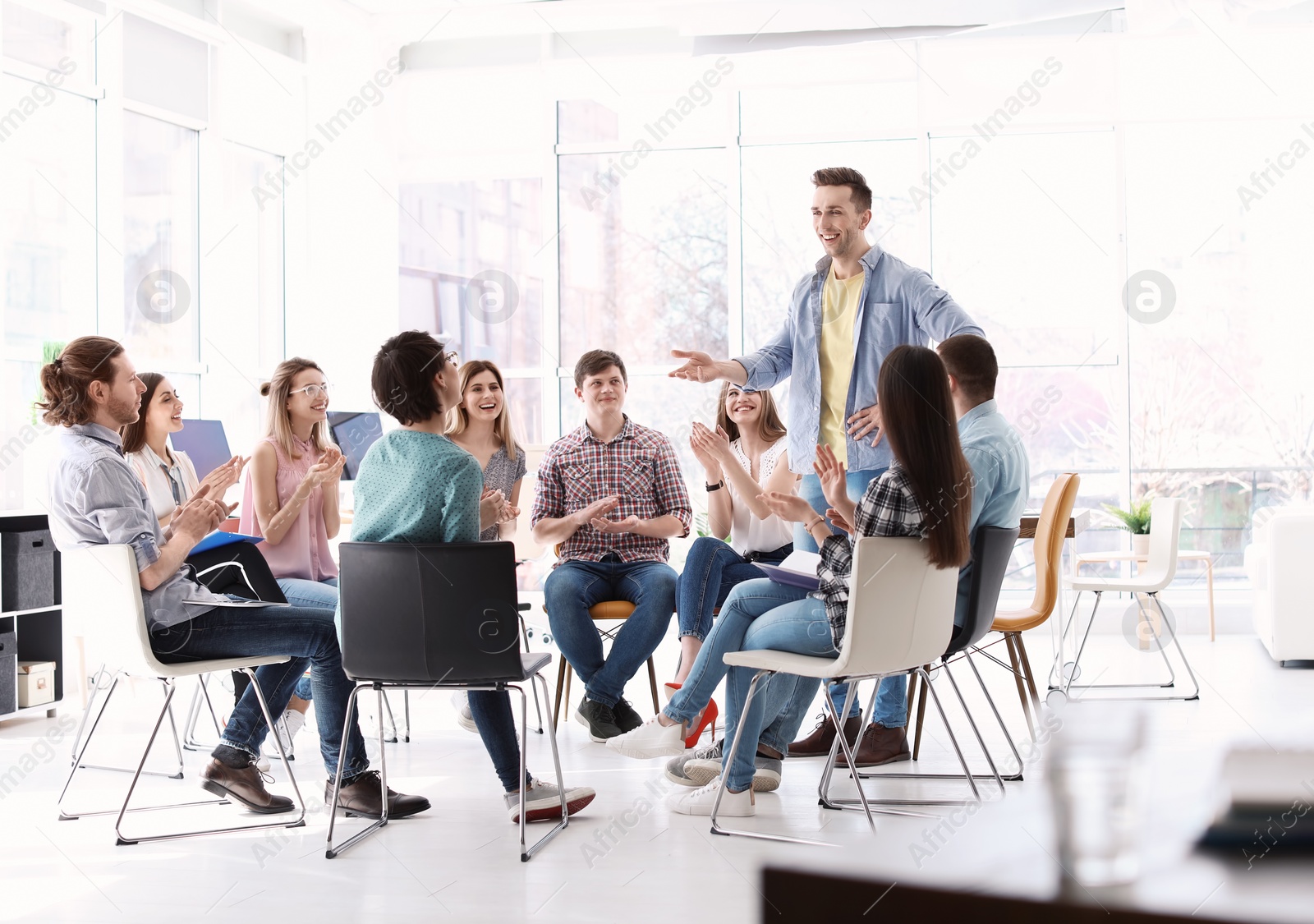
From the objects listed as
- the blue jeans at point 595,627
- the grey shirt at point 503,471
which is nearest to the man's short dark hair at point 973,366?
the blue jeans at point 595,627

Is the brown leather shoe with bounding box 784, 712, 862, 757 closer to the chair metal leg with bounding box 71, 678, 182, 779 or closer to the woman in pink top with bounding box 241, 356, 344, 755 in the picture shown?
the woman in pink top with bounding box 241, 356, 344, 755

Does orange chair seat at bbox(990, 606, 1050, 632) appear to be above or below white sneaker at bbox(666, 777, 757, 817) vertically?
above

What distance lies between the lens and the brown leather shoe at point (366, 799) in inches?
119

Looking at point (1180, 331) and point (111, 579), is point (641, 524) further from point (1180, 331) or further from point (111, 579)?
point (1180, 331)

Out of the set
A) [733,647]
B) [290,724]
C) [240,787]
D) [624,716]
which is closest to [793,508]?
[733,647]

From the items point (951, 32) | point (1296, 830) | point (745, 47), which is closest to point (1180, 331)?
point (951, 32)

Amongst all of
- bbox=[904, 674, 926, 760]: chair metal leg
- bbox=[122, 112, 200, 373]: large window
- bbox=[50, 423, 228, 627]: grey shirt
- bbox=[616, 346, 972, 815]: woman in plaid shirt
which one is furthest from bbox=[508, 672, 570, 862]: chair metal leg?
bbox=[122, 112, 200, 373]: large window

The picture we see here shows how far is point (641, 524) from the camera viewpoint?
4.04 meters

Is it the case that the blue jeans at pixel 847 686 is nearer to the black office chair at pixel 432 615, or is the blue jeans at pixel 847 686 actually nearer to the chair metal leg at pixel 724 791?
the chair metal leg at pixel 724 791

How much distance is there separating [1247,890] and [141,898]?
2.40 meters

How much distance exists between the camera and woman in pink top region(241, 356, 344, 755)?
3.65 metres

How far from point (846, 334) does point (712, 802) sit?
1425 mm

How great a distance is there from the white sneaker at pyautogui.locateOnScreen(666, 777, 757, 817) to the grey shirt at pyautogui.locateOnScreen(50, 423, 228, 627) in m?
1.29

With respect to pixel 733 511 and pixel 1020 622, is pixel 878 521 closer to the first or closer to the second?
pixel 1020 622
